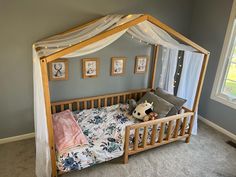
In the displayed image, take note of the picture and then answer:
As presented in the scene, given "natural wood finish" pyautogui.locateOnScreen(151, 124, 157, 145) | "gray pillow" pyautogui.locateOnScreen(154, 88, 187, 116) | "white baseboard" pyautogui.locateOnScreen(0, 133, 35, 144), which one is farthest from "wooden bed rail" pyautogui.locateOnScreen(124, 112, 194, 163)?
"white baseboard" pyautogui.locateOnScreen(0, 133, 35, 144)

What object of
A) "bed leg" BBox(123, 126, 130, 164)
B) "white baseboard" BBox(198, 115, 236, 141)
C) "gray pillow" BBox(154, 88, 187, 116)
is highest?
"gray pillow" BBox(154, 88, 187, 116)

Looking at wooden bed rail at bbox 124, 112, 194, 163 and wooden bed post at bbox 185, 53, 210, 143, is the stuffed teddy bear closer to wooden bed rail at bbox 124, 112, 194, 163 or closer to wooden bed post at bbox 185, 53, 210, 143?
wooden bed rail at bbox 124, 112, 194, 163

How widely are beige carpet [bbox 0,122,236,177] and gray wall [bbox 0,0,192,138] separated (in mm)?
468

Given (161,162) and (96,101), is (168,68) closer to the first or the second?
(96,101)

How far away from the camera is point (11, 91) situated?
269cm

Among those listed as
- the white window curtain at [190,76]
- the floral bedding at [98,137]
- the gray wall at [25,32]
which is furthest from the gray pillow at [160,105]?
the gray wall at [25,32]

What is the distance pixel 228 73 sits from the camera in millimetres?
3279

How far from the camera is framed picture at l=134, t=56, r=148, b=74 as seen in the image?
3.42 metres

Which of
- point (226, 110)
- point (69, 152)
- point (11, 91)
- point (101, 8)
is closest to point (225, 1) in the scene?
point (226, 110)

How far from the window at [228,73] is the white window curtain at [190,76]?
2.01 feet

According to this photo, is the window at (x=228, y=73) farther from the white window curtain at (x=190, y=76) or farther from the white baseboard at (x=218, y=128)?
the white window curtain at (x=190, y=76)

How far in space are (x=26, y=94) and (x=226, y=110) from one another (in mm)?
3363

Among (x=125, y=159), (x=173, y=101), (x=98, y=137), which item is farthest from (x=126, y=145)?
(x=173, y=101)

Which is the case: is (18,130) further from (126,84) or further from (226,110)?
(226,110)
